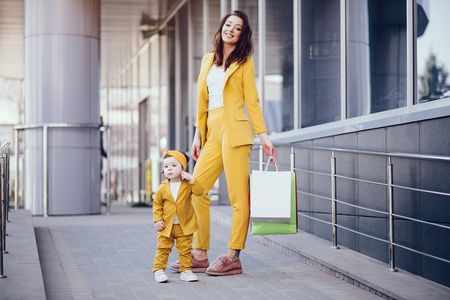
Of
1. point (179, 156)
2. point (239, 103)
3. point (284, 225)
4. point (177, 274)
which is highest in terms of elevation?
point (239, 103)

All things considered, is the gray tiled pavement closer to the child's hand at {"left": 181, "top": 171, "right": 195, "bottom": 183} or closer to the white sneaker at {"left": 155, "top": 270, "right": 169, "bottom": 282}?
the white sneaker at {"left": 155, "top": 270, "right": 169, "bottom": 282}

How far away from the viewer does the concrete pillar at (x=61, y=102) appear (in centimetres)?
1052

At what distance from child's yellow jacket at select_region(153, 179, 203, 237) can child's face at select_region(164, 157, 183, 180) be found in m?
0.07

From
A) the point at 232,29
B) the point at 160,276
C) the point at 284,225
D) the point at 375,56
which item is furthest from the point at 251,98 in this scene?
the point at 375,56

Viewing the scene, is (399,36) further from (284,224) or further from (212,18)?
(212,18)

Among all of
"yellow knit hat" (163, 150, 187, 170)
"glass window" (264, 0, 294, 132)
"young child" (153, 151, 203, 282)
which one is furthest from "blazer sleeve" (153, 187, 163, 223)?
"glass window" (264, 0, 294, 132)

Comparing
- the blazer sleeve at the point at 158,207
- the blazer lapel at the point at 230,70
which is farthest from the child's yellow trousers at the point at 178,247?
the blazer lapel at the point at 230,70

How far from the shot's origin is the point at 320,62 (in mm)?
7539

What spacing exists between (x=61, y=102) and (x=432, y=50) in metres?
6.56

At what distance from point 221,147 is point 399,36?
169cm

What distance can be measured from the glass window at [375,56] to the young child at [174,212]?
6.12 ft

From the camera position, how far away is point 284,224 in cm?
509

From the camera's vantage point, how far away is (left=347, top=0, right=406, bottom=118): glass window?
5703 millimetres

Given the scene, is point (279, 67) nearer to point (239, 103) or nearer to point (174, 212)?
point (239, 103)
